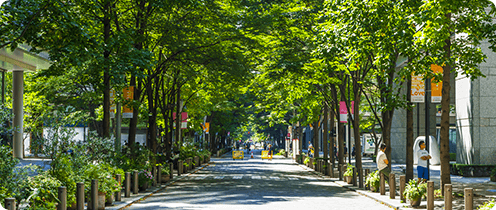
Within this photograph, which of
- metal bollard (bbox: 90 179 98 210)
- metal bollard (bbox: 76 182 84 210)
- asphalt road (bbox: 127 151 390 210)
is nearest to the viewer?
metal bollard (bbox: 76 182 84 210)

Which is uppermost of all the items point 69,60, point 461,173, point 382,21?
point 382,21

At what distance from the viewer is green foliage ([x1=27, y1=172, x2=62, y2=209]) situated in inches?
445

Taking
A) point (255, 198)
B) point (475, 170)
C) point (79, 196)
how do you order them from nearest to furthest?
point (79, 196), point (255, 198), point (475, 170)

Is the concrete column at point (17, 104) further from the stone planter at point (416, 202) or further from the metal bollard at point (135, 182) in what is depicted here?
the stone planter at point (416, 202)

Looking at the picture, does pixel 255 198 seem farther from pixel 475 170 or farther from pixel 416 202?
pixel 475 170

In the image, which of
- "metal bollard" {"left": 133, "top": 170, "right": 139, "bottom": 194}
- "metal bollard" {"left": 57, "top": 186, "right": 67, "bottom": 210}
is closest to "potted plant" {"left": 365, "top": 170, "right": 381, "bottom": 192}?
"metal bollard" {"left": 133, "top": 170, "right": 139, "bottom": 194}

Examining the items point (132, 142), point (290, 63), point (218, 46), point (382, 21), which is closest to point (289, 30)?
point (290, 63)

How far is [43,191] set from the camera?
11.8 metres

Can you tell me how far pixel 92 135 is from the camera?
58.8ft

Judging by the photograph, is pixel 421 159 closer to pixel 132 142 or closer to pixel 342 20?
pixel 342 20

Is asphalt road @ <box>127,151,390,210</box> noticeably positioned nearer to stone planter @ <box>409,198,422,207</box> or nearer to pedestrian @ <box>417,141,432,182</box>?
stone planter @ <box>409,198,422,207</box>

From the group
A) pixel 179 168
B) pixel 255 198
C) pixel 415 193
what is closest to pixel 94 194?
pixel 255 198

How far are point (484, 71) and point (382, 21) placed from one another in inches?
579

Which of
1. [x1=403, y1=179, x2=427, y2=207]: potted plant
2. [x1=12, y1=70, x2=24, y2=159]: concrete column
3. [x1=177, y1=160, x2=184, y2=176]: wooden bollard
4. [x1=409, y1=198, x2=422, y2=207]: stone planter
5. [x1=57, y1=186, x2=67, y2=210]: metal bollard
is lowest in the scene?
[x1=177, y1=160, x2=184, y2=176]: wooden bollard
